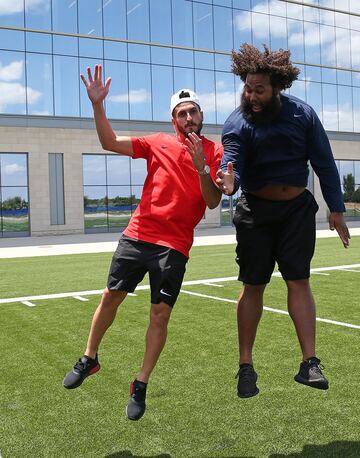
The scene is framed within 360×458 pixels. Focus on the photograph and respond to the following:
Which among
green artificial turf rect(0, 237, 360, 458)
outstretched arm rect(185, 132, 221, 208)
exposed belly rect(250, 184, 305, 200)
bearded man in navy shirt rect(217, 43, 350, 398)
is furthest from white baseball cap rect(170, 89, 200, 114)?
green artificial turf rect(0, 237, 360, 458)

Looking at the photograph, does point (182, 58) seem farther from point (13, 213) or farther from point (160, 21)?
point (13, 213)

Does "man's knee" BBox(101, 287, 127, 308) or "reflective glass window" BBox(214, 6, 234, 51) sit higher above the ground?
"reflective glass window" BBox(214, 6, 234, 51)

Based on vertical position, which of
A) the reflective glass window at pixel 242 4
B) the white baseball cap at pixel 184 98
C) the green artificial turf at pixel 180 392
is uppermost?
the reflective glass window at pixel 242 4

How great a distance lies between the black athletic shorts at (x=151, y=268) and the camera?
12.2ft

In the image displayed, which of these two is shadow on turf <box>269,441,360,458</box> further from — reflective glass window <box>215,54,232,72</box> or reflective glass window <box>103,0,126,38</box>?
reflective glass window <box>215,54,232,72</box>

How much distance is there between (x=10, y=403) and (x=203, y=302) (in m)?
4.48

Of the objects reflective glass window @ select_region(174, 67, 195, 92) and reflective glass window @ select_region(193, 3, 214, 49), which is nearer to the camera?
reflective glass window @ select_region(174, 67, 195, 92)

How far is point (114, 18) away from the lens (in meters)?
33.4

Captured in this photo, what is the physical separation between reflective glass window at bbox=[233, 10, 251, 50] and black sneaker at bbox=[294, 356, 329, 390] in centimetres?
3525

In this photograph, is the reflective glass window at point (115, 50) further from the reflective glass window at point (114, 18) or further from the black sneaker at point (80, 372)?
the black sneaker at point (80, 372)

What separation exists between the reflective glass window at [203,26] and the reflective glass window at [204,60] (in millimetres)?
474

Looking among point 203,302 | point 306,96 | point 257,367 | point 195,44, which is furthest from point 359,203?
point 257,367

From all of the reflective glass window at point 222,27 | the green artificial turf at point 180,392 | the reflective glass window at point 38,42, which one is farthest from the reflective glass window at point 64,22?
the green artificial turf at point 180,392

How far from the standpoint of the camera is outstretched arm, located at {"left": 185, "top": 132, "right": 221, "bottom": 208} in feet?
11.1
